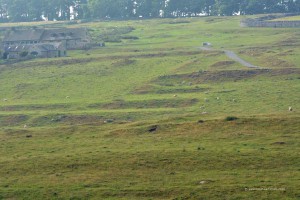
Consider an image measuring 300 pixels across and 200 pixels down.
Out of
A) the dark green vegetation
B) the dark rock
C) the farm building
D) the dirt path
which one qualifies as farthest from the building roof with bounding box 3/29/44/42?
the dark rock

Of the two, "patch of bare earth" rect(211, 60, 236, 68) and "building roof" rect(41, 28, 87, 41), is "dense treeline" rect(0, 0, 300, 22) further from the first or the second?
"patch of bare earth" rect(211, 60, 236, 68)

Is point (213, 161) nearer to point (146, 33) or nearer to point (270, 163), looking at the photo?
point (270, 163)

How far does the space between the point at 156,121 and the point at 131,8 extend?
141 meters

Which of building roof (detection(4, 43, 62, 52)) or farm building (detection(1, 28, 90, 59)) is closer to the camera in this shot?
building roof (detection(4, 43, 62, 52))

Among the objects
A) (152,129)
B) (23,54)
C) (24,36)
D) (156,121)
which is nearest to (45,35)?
(24,36)

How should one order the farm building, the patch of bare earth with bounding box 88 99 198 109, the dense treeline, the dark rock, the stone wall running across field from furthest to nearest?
the dense treeline → the stone wall running across field → the farm building → the patch of bare earth with bounding box 88 99 198 109 → the dark rock

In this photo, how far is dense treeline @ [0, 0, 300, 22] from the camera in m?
177

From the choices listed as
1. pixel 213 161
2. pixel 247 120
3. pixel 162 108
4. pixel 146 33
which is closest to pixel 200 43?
pixel 146 33

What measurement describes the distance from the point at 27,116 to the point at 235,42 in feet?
174

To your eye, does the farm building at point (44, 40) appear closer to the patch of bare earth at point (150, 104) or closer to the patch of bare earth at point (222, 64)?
the patch of bare earth at point (222, 64)

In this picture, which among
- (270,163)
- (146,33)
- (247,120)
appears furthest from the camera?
(146,33)

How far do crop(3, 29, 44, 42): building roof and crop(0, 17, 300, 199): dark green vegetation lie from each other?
14363mm

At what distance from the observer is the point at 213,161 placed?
119 ft

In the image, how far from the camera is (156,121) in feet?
163
